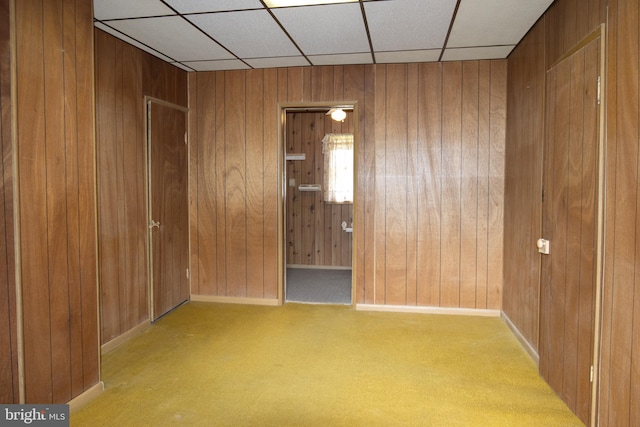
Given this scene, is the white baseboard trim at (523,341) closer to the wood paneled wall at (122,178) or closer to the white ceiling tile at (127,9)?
the wood paneled wall at (122,178)

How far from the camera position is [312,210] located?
21.6 ft

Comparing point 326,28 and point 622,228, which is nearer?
point 622,228

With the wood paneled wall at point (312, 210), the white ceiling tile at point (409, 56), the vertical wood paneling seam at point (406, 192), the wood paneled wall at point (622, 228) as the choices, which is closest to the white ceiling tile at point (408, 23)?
the white ceiling tile at point (409, 56)

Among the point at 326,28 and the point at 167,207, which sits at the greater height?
the point at 326,28

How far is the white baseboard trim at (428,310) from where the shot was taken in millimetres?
4152

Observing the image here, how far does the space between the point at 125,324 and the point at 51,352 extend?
1.31 metres

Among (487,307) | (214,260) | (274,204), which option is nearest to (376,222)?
(274,204)

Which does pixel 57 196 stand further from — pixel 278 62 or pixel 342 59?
pixel 342 59

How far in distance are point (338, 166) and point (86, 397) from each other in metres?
4.56

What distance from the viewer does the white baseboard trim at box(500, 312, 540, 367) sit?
3.03 metres

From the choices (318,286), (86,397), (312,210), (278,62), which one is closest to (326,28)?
(278,62)

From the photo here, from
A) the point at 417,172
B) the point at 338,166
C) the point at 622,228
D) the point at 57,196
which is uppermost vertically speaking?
the point at 338,166

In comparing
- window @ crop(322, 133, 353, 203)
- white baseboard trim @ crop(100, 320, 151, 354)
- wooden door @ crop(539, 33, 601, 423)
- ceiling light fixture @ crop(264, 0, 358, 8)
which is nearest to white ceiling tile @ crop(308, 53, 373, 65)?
ceiling light fixture @ crop(264, 0, 358, 8)

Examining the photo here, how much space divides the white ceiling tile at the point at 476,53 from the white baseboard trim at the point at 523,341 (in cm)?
241
